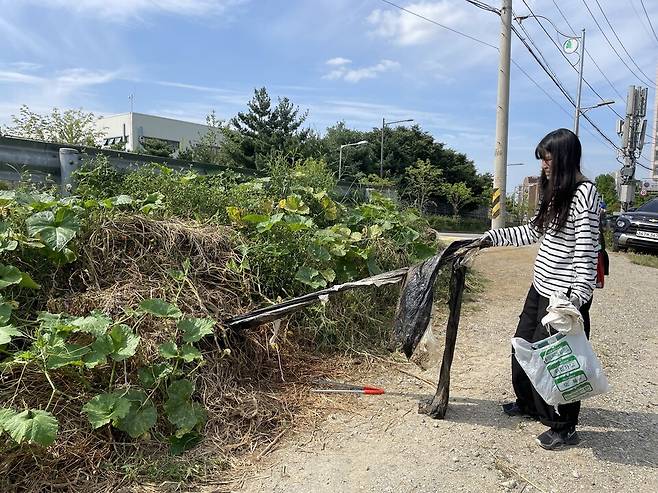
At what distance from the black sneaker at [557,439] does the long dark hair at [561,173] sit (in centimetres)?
115

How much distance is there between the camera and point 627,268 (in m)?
9.98

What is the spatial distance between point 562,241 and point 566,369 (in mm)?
704

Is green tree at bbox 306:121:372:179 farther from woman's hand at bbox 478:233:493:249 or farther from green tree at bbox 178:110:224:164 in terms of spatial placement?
woman's hand at bbox 478:233:493:249

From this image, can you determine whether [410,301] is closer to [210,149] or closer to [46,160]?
[46,160]

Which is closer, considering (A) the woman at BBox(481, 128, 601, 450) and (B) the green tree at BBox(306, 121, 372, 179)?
(A) the woman at BBox(481, 128, 601, 450)

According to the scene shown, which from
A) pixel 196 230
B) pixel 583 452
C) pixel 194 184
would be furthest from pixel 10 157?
pixel 583 452

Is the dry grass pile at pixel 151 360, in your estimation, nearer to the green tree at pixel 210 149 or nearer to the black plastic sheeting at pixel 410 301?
the black plastic sheeting at pixel 410 301

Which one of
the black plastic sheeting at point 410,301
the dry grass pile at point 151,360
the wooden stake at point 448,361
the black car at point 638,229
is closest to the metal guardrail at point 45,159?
the dry grass pile at point 151,360

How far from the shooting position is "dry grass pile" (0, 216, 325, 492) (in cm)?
252

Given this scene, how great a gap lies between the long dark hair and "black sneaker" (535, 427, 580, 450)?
115 cm

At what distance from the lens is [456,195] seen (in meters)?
41.2

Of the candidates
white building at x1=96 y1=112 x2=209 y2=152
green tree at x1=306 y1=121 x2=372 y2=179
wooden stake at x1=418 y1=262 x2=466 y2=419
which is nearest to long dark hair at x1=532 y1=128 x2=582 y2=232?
wooden stake at x1=418 y1=262 x2=466 y2=419

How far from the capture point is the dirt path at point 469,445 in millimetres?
2578

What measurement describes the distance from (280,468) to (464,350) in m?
2.46
